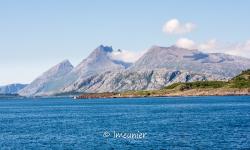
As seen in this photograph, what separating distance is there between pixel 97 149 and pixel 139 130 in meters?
35.5

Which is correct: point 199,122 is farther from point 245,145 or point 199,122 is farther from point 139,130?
point 245,145

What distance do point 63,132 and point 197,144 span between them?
41813mm

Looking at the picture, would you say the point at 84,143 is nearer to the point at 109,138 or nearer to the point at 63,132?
the point at 109,138

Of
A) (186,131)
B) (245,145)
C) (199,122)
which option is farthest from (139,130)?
(245,145)

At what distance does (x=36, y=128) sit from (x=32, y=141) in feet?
115

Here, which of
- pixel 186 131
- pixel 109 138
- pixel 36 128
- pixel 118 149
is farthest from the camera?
pixel 36 128

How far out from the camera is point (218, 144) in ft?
335

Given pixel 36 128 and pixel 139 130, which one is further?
pixel 36 128

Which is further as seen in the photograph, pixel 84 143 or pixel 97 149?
pixel 84 143

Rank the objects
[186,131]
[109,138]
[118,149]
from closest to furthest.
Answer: [118,149]
[109,138]
[186,131]

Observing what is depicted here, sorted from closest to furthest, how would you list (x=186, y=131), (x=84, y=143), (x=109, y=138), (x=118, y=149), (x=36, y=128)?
(x=118, y=149), (x=84, y=143), (x=109, y=138), (x=186, y=131), (x=36, y=128)

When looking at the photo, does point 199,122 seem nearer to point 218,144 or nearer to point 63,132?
point 63,132

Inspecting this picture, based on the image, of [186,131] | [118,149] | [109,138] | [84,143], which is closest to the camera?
[118,149]

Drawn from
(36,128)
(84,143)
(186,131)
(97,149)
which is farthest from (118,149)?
(36,128)
